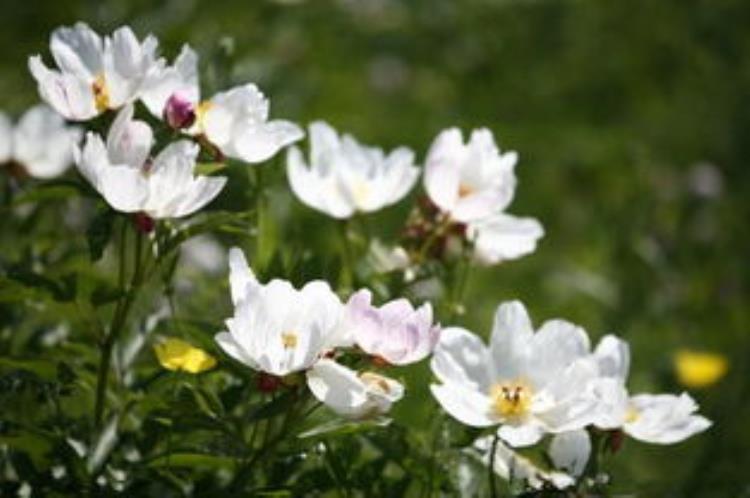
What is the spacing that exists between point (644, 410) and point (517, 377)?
0.46 ft

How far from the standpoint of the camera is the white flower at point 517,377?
4.48ft

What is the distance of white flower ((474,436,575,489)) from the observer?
4.67ft

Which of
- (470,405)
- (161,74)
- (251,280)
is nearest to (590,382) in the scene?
(470,405)

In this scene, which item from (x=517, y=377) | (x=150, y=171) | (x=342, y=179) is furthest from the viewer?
(x=342, y=179)

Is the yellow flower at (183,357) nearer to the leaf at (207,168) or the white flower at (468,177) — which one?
the leaf at (207,168)

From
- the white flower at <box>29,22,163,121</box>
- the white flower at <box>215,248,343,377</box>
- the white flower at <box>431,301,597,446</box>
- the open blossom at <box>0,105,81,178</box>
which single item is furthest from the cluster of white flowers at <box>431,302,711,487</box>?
the open blossom at <box>0,105,81,178</box>

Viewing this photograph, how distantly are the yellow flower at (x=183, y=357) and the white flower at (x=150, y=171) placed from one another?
0.46 feet

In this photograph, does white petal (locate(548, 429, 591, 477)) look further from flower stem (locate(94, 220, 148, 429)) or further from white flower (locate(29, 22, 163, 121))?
white flower (locate(29, 22, 163, 121))

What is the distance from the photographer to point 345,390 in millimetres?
1258

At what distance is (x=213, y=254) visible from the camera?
10.1 ft

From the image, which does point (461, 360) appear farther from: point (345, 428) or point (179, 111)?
point (179, 111)

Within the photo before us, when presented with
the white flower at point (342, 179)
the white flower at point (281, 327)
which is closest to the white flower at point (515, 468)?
the white flower at point (281, 327)

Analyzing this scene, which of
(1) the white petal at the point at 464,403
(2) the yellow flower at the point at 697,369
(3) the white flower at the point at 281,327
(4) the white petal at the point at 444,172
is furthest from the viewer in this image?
(2) the yellow flower at the point at 697,369

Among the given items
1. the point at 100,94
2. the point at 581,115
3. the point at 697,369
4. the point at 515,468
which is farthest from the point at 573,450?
the point at 581,115
